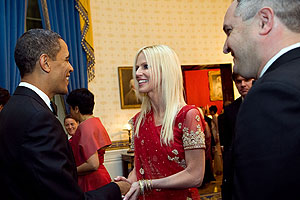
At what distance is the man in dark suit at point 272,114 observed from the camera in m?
1.01

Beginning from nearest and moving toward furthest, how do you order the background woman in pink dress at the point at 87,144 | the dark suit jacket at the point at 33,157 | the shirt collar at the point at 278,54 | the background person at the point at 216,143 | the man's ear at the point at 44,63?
the shirt collar at the point at 278,54, the dark suit jacket at the point at 33,157, the man's ear at the point at 44,63, the background woman in pink dress at the point at 87,144, the background person at the point at 216,143

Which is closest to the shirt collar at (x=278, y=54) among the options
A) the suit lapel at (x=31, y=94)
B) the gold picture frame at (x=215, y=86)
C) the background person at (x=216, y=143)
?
the suit lapel at (x=31, y=94)

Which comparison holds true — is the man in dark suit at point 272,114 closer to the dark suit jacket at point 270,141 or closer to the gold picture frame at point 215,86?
the dark suit jacket at point 270,141

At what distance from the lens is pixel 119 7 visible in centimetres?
793

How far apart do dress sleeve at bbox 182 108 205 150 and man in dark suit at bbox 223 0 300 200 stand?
112 centimetres

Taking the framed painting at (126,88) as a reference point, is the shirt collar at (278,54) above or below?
above

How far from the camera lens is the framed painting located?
308 inches

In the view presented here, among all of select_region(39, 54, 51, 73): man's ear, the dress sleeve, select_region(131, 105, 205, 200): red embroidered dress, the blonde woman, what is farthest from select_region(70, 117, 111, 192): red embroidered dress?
select_region(39, 54, 51, 73): man's ear

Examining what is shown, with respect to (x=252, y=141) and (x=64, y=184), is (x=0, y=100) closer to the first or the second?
(x=64, y=184)

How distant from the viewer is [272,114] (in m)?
1.03

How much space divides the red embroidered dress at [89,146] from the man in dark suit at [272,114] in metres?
2.78

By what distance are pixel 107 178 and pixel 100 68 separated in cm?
407

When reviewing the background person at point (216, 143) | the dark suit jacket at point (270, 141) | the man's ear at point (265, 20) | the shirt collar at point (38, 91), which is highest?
the man's ear at point (265, 20)

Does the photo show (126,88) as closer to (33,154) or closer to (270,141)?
(33,154)
